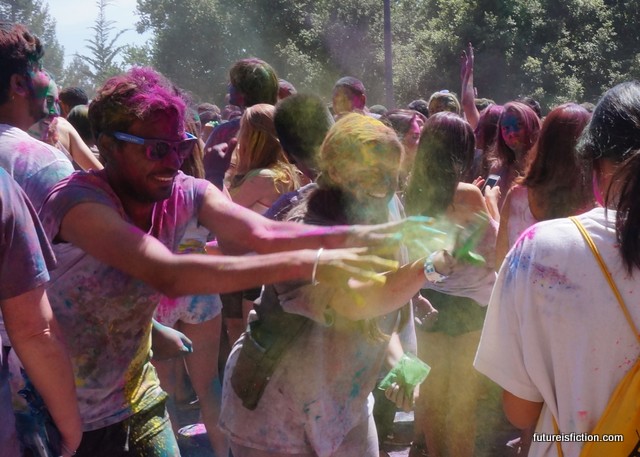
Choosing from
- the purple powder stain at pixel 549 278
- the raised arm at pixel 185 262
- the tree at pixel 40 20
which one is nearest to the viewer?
the purple powder stain at pixel 549 278

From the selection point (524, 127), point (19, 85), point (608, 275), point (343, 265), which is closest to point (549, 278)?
point (608, 275)

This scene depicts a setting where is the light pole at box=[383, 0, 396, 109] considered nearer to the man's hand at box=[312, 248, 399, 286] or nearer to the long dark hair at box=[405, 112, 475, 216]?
the long dark hair at box=[405, 112, 475, 216]

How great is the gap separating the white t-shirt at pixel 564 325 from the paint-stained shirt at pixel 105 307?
3.72 feet

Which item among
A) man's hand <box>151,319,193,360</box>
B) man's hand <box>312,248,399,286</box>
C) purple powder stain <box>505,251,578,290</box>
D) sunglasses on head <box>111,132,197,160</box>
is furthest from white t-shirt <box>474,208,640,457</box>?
man's hand <box>151,319,193,360</box>

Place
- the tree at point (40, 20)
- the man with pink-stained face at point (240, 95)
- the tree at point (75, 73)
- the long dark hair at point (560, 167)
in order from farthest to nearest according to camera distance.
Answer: the tree at point (75, 73) → the tree at point (40, 20) → the man with pink-stained face at point (240, 95) → the long dark hair at point (560, 167)

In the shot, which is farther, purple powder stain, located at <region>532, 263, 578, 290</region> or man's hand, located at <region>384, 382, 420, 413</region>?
man's hand, located at <region>384, 382, 420, 413</region>

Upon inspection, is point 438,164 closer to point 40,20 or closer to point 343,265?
point 343,265

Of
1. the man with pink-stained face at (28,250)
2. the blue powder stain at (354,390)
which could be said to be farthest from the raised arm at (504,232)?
the man with pink-stained face at (28,250)

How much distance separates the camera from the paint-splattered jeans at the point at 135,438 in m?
2.55

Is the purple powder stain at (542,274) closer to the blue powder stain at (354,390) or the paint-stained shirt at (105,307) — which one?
the blue powder stain at (354,390)

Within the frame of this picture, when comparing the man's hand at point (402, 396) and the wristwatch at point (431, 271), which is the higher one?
the wristwatch at point (431, 271)

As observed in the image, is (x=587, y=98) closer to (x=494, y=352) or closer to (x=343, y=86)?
(x=343, y=86)

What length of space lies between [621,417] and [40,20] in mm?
62196

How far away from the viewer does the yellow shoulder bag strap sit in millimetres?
1693
